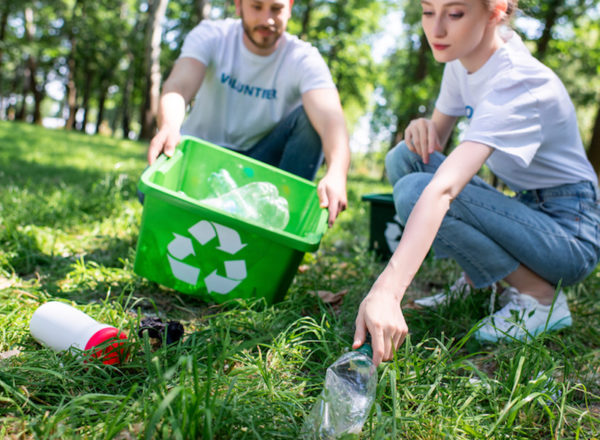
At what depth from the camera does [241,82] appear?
9.03 feet

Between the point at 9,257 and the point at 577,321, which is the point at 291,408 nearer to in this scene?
the point at 577,321

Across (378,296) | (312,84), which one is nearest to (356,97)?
(312,84)

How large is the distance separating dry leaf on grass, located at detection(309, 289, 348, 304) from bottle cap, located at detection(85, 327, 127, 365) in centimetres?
82

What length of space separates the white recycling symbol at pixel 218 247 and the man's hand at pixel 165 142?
1.30 ft

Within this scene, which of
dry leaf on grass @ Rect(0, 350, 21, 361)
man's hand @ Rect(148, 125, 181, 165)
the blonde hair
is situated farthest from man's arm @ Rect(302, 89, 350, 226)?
dry leaf on grass @ Rect(0, 350, 21, 361)

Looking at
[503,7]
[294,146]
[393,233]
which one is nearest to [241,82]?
[294,146]

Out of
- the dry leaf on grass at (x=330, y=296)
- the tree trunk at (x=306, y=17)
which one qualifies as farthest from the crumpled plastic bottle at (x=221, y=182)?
the tree trunk at (x=306, y=17)

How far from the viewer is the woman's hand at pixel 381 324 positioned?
1130mm

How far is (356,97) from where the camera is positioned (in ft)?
57.0

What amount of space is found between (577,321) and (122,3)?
21517 mm

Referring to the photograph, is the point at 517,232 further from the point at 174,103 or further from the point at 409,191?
the point at 174,103

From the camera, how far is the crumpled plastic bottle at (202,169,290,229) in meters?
2.27

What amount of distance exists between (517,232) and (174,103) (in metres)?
1.59

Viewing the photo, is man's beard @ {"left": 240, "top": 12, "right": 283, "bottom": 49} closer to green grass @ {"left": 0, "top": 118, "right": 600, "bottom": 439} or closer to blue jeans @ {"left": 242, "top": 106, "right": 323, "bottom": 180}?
blue jeans @ {"left": 242, "top": 106, "right": 323, "bottom": 180}
